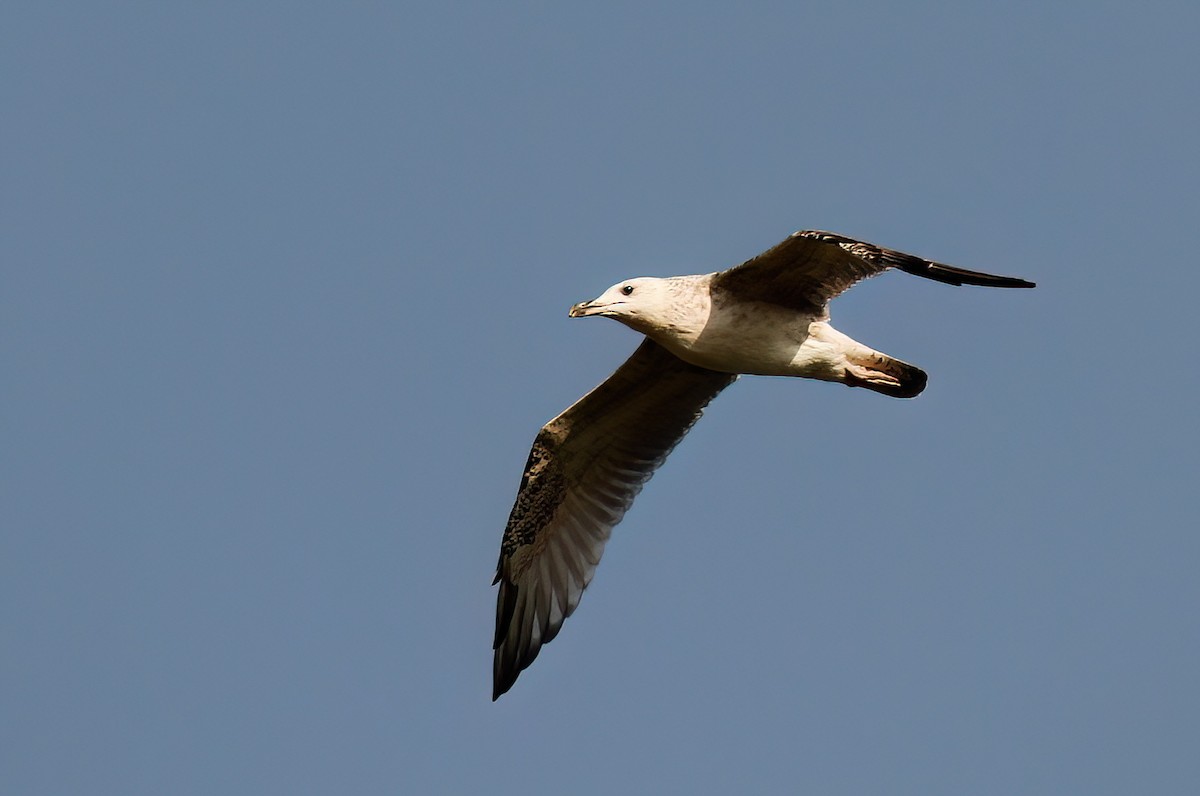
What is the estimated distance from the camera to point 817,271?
12.2 meters

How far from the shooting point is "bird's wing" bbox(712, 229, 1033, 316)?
37.9ft

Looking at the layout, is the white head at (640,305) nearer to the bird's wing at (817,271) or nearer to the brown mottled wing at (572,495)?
the bird's wing at (817,271)

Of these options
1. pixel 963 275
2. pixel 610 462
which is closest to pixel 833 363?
pixel 963 275

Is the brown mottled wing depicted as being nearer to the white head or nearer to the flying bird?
the flying bird

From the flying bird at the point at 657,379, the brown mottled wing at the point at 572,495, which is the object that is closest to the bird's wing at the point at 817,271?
the flying bird at the point at 657,379

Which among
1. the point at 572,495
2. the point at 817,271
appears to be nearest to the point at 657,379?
the point at 572,495

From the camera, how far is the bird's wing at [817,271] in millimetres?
11547

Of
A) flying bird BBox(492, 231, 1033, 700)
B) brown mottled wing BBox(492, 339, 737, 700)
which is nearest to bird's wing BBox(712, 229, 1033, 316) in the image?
flying bird BBox(492, 231, 1033, 700)

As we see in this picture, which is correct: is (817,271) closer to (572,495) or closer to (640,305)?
(640,305)

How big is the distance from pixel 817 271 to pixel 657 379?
2.11 metres

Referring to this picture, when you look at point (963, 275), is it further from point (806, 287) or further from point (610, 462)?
point (610, 462)

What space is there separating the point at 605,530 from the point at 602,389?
4.19 ft

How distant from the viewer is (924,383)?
501 inches

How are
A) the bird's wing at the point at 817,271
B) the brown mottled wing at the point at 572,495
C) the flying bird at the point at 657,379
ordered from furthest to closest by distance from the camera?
the brown mottled wing at the point at 572,495, the flying bird at the point at 657,379, the bird's wing at the point at 817,271
